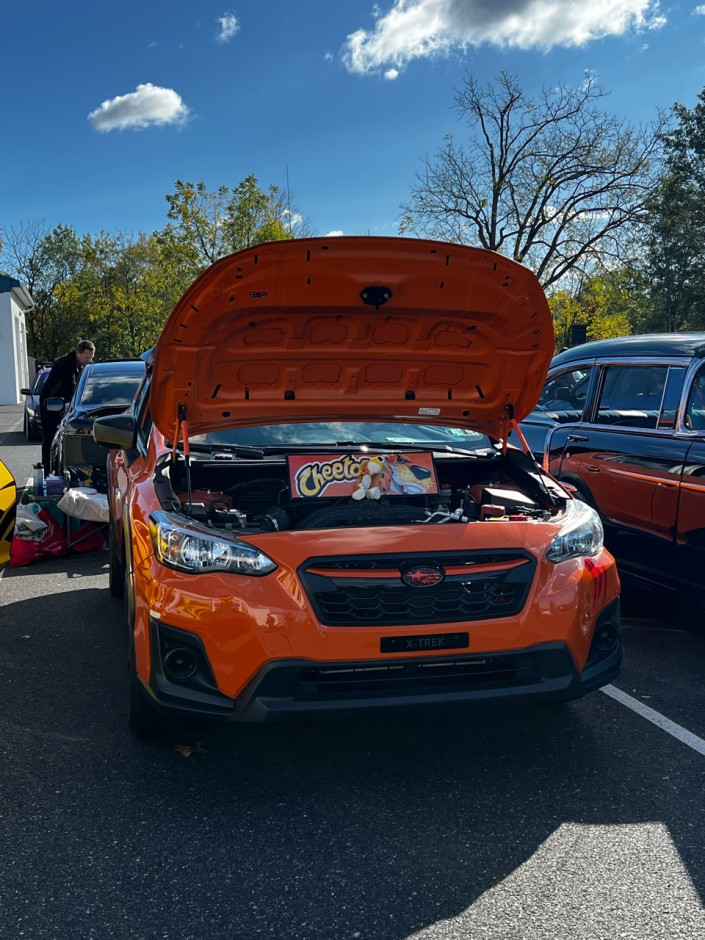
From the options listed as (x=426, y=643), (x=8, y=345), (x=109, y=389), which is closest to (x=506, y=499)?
(x=426, y=643)

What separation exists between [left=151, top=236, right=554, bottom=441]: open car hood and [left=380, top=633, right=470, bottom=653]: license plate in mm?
1398

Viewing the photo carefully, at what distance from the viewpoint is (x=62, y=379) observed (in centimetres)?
994

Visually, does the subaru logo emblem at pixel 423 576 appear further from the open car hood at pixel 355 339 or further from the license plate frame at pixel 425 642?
the open car hood at pixel 355 339

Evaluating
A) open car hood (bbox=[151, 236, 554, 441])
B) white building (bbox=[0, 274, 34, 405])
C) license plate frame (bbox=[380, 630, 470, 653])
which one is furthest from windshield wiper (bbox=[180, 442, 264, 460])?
white building (bbox=[0, 274, 34, 405])

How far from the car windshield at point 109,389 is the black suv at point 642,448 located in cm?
529

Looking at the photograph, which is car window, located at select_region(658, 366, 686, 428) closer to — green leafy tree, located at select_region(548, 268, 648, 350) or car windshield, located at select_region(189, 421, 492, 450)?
car windshield, located at select_region(189, 421, 492, 450)

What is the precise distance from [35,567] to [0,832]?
14.0 ft

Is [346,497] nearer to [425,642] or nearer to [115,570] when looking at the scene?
[425,642]

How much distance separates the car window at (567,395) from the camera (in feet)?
19.5

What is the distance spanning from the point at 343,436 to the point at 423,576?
5.00 ft

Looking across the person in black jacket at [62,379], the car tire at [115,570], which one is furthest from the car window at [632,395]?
the person in black jacket at [62,379]

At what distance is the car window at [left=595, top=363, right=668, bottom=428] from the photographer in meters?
5.11

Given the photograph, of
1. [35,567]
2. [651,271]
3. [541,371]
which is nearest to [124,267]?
[651,271]

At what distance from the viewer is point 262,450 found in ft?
14.0
